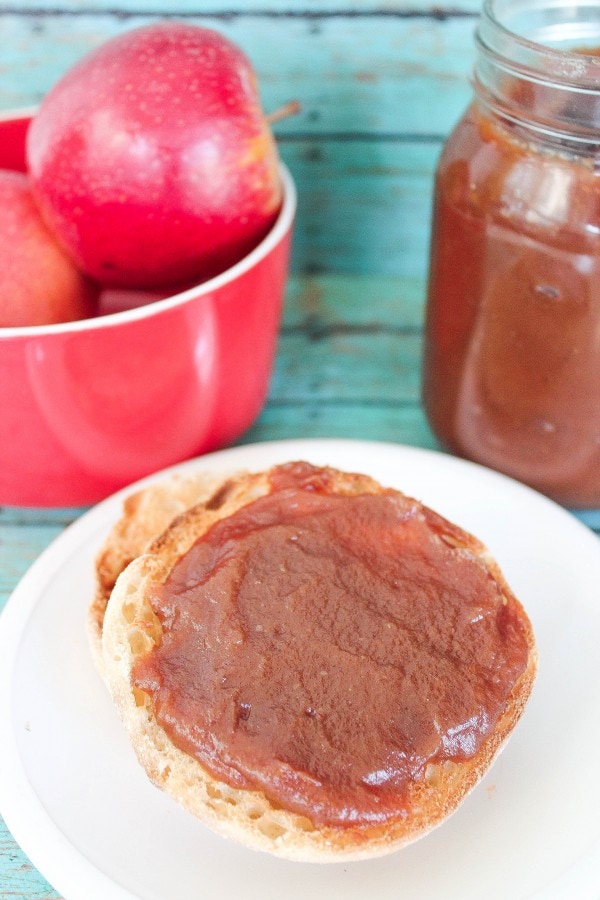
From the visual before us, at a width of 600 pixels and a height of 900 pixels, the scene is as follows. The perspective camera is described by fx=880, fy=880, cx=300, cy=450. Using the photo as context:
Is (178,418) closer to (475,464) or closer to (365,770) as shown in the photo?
(475,464)

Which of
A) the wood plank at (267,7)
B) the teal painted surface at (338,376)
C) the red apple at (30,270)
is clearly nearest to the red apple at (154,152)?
the red apple at (30,270)

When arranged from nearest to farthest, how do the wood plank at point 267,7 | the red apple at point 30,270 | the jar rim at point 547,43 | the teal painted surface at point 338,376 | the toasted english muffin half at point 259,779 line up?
1. the toasted english muffin half at point 259,779
2. the jar rim at point 547,43
3. the red apple at point 30,270
4. the teal painted surface at point 338,376
5. the wood plank at point 267,7

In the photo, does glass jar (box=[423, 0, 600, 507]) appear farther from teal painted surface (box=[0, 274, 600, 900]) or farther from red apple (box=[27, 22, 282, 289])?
red apple (box=[27, 22, 282, 289])

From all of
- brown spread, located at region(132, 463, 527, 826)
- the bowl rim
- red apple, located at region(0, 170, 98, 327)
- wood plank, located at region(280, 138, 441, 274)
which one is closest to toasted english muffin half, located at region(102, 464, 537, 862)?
brown spread, located at region(132, 463, 527, 826)

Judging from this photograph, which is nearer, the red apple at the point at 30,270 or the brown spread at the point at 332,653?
the brown spread at the point at 332,653

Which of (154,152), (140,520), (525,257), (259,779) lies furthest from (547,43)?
(259,779)

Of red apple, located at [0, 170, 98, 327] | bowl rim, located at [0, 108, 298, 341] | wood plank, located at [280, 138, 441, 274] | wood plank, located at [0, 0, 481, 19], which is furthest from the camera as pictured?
wood plank, located at [280, 138, 441, 274]

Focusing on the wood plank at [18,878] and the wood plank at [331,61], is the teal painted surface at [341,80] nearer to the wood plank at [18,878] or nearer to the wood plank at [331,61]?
the wood plank at [331,61]
